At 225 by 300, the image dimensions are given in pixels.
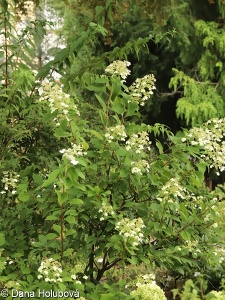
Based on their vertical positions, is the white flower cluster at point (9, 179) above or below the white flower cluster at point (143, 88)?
below

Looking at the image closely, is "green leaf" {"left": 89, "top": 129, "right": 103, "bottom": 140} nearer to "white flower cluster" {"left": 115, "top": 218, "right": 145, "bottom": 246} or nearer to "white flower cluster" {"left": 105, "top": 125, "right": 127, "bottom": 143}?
"white flower cluster" {"left": 105, "top": 125, "right": 127, "bottom": 143}

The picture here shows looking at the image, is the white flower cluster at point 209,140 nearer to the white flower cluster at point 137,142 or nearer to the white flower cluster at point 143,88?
the white flower cluster at point 137,142

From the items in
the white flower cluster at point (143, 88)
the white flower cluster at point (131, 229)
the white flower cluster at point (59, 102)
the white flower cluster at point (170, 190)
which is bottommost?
the white flower cluster at point (131, 229)

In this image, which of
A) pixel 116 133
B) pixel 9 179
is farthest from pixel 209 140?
pixel 9 179

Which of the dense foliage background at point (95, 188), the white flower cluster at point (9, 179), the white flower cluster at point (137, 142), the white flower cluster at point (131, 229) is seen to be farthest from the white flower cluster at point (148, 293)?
the white flower cluster at point (9, 179)

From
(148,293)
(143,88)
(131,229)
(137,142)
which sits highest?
(143,88)

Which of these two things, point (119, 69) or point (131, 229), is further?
point (119, 69)

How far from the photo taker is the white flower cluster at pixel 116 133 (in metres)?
1.93

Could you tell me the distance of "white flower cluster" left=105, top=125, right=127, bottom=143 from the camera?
6.33ft

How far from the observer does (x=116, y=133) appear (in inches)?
77.1

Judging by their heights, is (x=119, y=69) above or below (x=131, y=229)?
above
